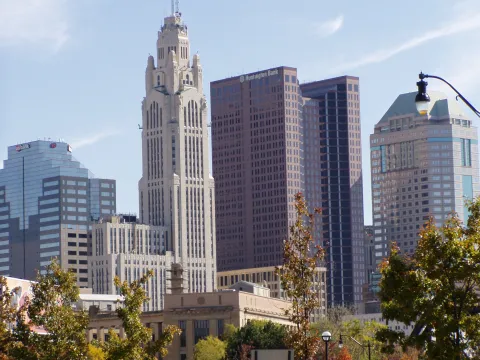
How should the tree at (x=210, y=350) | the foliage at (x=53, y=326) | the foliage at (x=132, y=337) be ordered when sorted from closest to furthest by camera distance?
the foliage at (x=132, y=337) < the foliage at (x=53, y=326) < the tree at (x=210, y=350)

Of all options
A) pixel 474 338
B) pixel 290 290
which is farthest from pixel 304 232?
pixel 474 338

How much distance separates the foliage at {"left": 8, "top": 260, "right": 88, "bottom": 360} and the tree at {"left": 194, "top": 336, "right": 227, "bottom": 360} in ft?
303

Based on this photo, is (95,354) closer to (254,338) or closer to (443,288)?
(443,288)

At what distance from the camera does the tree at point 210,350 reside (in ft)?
611

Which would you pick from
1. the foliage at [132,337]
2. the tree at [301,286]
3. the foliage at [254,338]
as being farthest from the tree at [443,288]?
the foliage at [254,338]

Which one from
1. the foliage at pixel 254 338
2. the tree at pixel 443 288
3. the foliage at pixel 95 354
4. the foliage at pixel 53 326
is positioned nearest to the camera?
the tree at pixel 443 288

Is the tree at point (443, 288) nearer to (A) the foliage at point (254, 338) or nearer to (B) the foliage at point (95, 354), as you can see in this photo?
(B) the foliage at point (95, 354)

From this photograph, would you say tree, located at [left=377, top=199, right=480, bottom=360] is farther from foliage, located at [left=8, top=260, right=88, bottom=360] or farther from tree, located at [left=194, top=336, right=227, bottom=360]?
tree, located at [left=194, top=336, right=227, bottom=360]

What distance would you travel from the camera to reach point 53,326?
87.8 meters

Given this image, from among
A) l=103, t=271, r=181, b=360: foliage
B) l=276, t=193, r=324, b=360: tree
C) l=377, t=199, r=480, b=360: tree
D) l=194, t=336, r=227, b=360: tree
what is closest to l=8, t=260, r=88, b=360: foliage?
l=103, t=271, r=181, b=360: foliage

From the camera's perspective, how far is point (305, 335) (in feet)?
239

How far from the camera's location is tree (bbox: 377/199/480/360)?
65375 millimetres

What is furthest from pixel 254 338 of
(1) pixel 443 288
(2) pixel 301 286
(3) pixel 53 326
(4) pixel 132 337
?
Answer: (1) pixel 443 288

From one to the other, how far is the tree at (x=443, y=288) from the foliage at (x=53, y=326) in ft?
80.5
